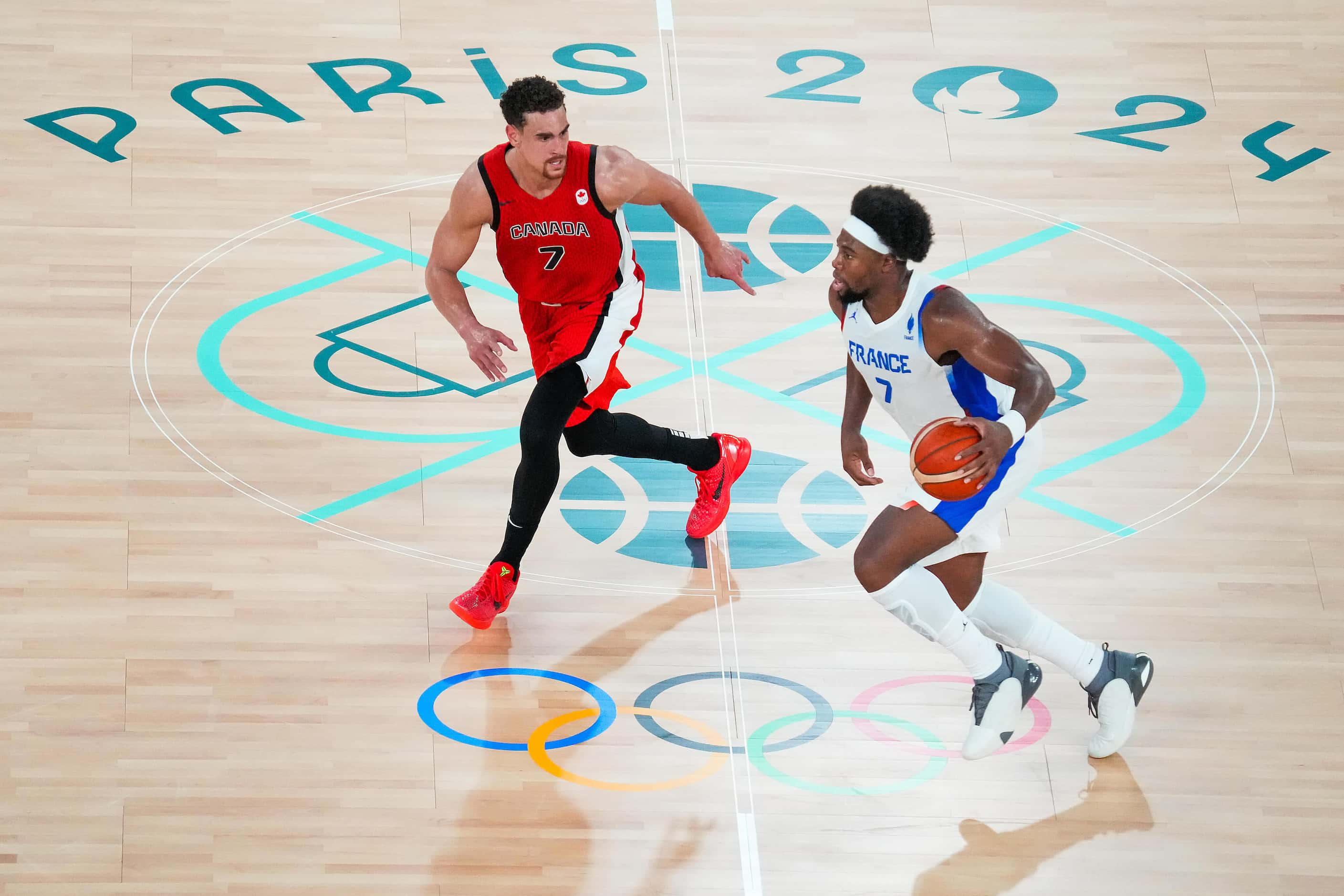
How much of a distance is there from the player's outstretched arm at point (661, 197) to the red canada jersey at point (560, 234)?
0.04 metres

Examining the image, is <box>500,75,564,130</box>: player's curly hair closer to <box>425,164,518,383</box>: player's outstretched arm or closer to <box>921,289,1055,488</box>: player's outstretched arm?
<box>425,164,518,383</box>: player's outstretched arm

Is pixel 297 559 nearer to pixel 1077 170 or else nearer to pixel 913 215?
pixel 913 215

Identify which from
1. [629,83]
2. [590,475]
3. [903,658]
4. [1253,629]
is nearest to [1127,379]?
[1253,629]

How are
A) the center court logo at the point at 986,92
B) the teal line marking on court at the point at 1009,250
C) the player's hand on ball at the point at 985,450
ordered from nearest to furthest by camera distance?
the player's hand on ball at the point at 985,450 < the teal line marking on court at the point at 1009,250 < the center court logo at the point at 986,92

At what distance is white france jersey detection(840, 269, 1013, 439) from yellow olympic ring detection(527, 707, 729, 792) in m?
1.19

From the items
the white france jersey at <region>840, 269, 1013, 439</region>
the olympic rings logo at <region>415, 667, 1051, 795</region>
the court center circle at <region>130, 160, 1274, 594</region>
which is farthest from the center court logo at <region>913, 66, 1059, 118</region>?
the olympic rings logo at <region>415, 667, 1051, 795</region>

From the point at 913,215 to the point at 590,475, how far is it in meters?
2.05

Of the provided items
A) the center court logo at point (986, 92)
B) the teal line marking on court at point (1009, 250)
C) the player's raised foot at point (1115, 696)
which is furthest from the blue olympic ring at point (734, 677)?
the center court logo at point (986, 92)

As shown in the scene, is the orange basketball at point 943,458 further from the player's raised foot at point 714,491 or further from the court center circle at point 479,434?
the player's raised foot at point 714,491

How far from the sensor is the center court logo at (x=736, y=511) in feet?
18.0

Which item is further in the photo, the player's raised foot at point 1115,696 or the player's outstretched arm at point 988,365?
the player's raised foot at point 1115,696

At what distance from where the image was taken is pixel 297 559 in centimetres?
528

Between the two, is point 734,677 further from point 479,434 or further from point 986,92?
point 986,92

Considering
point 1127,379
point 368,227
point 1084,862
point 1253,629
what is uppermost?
point 368,227
